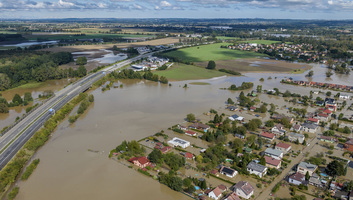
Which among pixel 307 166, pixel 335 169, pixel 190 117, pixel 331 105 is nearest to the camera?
pixel 335 169

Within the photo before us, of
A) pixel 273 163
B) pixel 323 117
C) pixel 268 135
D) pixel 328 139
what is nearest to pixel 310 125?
pixel 328 139

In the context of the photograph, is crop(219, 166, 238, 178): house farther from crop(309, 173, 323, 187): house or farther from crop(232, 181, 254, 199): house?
crop(309, 173, 323, 187): house

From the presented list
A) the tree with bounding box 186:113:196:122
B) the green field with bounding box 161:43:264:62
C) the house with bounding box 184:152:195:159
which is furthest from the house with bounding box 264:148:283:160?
the green field with bounding box 161:43:264:62

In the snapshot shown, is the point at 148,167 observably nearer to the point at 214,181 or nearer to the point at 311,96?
the point at 214,181

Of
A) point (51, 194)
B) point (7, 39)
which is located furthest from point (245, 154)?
point (7, 39)

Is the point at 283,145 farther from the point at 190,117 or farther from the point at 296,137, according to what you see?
the point at 190,117
